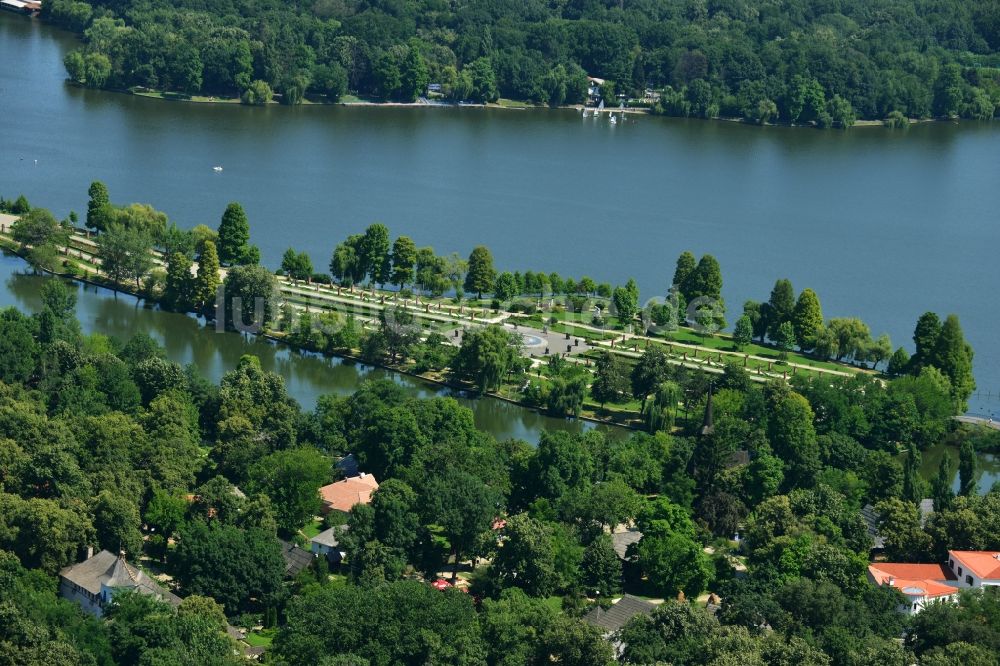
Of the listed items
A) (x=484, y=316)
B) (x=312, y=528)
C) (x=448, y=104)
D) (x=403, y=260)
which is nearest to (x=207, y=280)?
(x=403, y=260)

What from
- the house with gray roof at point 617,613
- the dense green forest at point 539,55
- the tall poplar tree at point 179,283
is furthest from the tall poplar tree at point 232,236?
the dense green forest at point 539,55

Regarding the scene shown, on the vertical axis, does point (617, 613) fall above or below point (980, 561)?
below

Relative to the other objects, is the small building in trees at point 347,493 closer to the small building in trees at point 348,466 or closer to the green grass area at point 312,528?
the green grass area at point 312,528

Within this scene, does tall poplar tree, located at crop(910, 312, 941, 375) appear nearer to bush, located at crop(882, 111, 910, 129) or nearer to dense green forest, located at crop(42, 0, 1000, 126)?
dense green forest, located at crop(42, 0, 1000, 126)

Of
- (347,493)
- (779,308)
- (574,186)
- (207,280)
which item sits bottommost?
(347,493)

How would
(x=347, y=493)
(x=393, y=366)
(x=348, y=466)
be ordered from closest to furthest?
(x=347, y=493) → (x=348, y=466) → (x=393, y=366)

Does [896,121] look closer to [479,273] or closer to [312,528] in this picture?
[479,273]
